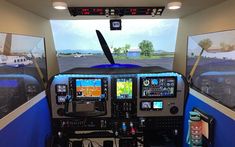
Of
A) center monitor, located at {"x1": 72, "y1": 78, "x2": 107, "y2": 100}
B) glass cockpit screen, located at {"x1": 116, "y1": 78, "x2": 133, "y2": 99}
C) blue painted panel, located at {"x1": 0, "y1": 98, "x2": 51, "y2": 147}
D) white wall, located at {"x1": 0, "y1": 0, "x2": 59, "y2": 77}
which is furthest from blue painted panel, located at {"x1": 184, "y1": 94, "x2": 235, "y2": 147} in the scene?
white wall, located at {"x1": 0, "y1": 0, "x2": 59, "y2": 77}

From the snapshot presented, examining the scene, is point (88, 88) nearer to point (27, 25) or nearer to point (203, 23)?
point (27, 25)

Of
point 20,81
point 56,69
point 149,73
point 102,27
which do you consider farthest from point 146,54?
point 20,81

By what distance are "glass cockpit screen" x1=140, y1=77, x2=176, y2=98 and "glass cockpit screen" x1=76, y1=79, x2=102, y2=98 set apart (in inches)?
23.4

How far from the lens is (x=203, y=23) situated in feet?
10.2

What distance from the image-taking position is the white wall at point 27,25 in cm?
229

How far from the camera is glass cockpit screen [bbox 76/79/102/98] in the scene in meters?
2.95

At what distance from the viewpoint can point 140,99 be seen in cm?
299

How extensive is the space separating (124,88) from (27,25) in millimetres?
1608

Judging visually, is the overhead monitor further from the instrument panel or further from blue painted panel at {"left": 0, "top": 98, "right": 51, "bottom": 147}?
blue painted panel at {"left": 0, "top": 98, "right": 51, "bottom": 147}

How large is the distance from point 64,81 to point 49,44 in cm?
150

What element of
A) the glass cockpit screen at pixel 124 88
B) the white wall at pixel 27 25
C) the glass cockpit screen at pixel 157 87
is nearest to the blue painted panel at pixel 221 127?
the glass cockpit screen at pixel 157 87

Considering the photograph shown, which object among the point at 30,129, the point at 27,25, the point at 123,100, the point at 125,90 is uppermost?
the point at 27,25

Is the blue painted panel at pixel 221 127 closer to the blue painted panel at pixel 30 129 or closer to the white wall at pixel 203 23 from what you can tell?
the white wall at pixel 203 23

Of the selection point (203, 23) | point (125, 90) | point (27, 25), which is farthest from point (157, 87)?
point (27, 25)
